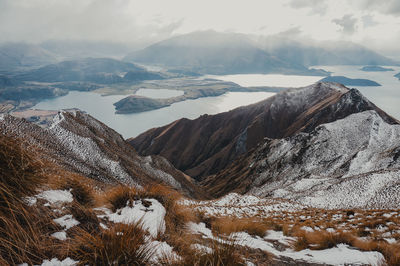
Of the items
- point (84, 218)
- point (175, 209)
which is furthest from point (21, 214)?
point (175, 209)

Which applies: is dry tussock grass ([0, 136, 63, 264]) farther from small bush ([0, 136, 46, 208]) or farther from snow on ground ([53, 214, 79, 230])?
snow on ground ([53, 214, 79, 230])

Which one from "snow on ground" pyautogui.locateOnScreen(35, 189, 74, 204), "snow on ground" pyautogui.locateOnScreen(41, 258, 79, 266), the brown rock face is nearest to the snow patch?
"snow on ground" pyautogui.locateOnScreen(41, 258, 79, 266)

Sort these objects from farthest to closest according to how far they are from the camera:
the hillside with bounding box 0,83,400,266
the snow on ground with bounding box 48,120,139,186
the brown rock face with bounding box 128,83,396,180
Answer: the brown rock face with bounding box 128,83,396,180 < the snow on ground with bounding box 48,120,139,186 < the hillside with bounding box 0,83,400,266

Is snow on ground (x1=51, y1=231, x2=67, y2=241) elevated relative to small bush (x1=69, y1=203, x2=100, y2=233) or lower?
elevated

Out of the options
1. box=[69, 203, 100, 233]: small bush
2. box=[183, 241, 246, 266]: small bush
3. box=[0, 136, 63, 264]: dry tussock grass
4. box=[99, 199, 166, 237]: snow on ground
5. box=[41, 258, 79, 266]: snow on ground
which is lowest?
box=[99, 199, 166, 237]: snow on ground

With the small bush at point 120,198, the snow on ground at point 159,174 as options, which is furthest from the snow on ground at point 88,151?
the small bush at point 120,198

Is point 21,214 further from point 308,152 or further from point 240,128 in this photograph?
point 240,128

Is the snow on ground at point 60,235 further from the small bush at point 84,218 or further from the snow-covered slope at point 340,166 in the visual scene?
the snow-covered slope at point 340,166
